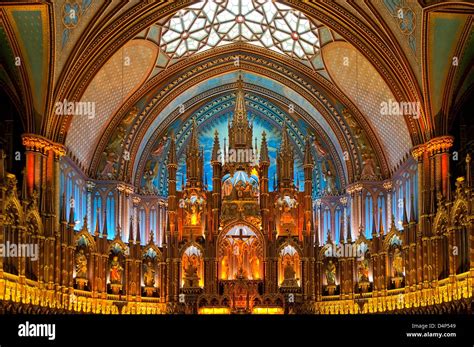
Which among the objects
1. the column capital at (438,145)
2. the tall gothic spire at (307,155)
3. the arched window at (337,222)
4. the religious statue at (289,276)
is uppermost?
the tall gothic spire at (307,155)

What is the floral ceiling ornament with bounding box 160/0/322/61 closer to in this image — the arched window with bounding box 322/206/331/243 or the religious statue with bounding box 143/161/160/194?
the religious statue with bounding box 143/161/160/194

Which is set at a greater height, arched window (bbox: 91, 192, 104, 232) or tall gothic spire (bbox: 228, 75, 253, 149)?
tall gothic spire (bbox: 228, 75, 253, 149)

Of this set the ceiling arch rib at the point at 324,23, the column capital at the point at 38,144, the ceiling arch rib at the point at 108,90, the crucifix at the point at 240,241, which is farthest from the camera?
the crucifix at the point at 240,241

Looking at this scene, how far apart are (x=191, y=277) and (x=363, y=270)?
7650mm

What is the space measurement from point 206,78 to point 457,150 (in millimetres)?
12861

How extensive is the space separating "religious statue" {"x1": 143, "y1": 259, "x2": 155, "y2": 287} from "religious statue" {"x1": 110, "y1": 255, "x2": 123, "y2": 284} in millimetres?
1321

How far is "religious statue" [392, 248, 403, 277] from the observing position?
36897mm

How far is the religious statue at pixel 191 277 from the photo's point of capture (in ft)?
129

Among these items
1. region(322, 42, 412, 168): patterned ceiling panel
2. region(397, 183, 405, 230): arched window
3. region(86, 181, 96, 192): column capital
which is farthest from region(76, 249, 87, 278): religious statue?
region(322, 42, 412, 168): patterned ceiling panel

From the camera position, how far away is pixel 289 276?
39531 mm

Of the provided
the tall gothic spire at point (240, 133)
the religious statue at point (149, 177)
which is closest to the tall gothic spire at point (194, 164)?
the tall gothic spire at point (240, 133)

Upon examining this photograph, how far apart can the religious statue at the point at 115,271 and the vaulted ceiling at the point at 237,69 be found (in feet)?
14.0

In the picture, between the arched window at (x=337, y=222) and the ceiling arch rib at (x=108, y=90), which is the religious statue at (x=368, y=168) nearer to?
the arched window at (x=337, y=222)

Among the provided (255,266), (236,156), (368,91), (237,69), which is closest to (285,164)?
(236,156)
